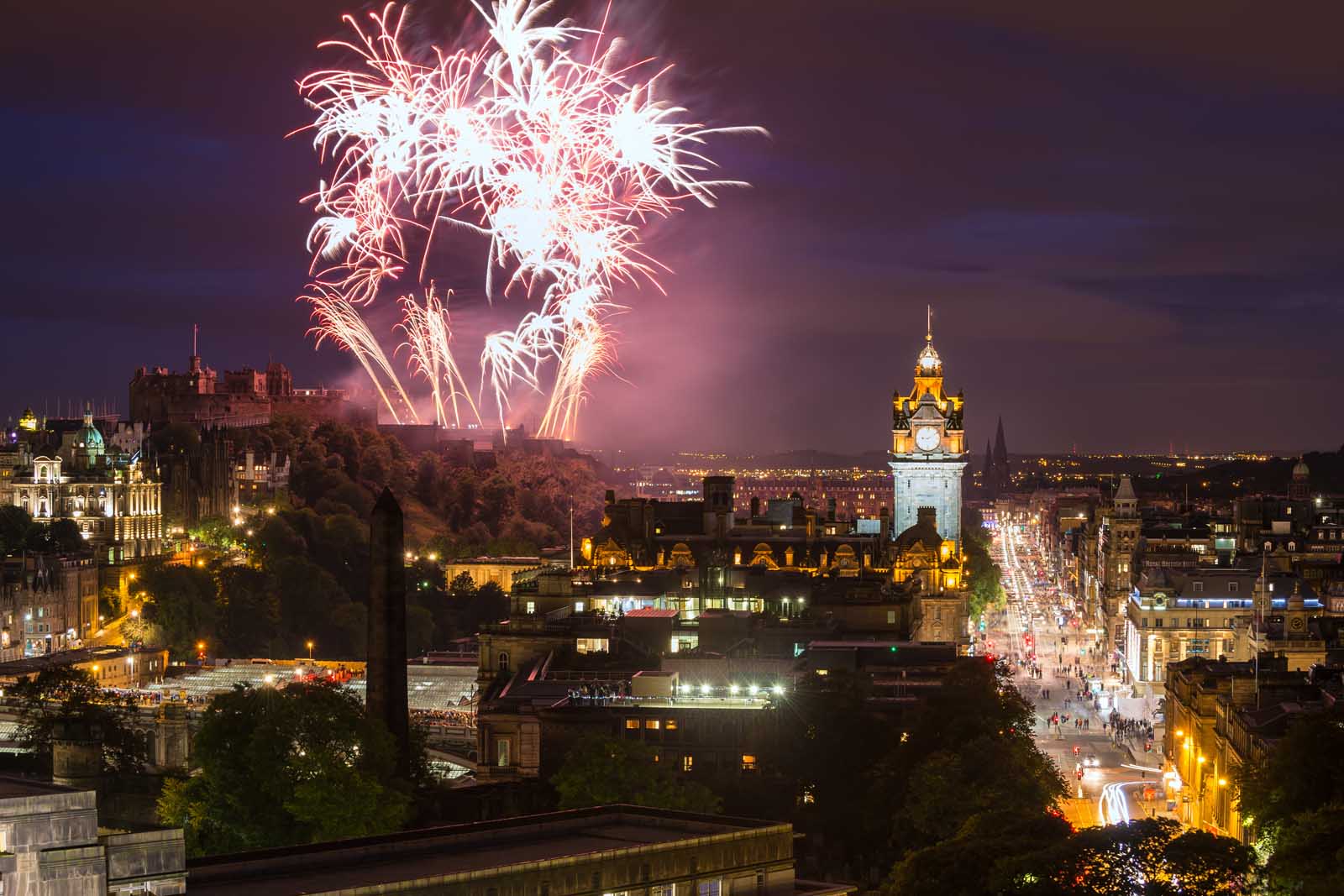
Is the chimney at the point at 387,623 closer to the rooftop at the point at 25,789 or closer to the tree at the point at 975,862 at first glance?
the tree at the point at 975,862

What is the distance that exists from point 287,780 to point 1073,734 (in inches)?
1831

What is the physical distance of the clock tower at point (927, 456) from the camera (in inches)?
6245

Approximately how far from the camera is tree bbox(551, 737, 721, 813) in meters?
67.7

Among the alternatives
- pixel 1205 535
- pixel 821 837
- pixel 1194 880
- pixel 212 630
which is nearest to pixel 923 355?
pixel 1205 535

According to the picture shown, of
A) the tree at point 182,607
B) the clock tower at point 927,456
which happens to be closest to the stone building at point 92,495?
the tree at point 182,607

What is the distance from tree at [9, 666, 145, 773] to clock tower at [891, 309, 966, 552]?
6685 centimetres

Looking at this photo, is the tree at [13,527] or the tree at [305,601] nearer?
the tree at [305,601]

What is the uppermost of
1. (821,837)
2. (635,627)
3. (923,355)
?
(923,355)

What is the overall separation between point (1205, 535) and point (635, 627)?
229ft

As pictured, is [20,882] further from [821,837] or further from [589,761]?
[821,837]

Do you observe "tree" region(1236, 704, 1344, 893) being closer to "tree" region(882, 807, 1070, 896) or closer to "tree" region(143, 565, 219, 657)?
"tree" region(882, 807, 1070, 896)

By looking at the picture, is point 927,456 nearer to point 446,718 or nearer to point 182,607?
point 182,607

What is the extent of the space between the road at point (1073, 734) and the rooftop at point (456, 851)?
2439 cm

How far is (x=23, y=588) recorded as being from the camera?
142 metres
